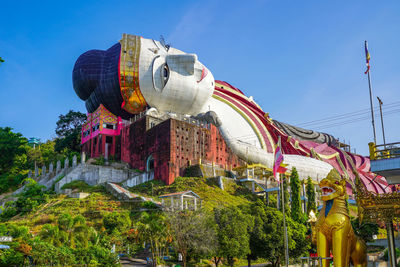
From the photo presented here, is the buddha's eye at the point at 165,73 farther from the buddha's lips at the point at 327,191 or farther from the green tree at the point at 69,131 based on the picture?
the buddha's lips at the point at 327,191

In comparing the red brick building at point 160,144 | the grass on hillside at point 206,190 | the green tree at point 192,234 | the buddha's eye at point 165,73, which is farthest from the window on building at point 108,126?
the green tree at point 192,234

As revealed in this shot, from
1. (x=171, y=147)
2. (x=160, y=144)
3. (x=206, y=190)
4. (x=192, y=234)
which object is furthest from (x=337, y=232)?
(x=160, y=144)

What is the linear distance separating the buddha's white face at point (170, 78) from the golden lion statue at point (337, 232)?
1282 inches

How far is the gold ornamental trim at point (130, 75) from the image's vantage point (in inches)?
1714

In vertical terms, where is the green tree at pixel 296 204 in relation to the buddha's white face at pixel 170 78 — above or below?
below

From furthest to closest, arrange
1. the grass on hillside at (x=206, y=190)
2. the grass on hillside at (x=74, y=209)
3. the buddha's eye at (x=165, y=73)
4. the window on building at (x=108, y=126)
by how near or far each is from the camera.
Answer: the window on building at (x=108, y=126) < the buddha's eye at (x=165, y=73) < the grass on hillside at (x=206, y=190) < the grass on hillside at (x=74, y=209)

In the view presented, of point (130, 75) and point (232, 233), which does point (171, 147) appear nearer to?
point (130, 75)

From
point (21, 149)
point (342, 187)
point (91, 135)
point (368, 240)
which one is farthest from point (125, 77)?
point (342, 187)

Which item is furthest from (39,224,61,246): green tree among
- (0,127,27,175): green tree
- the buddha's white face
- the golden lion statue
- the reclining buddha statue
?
(0,127,27,175): green tree

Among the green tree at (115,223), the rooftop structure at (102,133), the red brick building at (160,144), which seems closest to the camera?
the green tree at (115,223)

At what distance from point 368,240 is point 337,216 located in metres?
16.6

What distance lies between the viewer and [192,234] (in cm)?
2200

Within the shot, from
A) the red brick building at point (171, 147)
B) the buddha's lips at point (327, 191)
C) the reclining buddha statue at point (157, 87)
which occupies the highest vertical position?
the reclining buddha statue at point (157, 87)

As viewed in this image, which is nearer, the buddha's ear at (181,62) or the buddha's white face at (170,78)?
the buddha's white face at (170,78)
